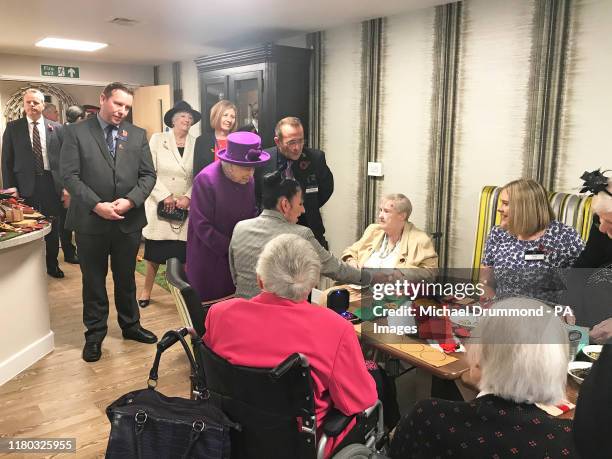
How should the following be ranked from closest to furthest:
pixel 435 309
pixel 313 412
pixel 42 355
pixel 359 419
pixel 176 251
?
pixel 313 412 < pixel 359 419 < pixel 435 309 < pixel 42 355 < pixel 176 251

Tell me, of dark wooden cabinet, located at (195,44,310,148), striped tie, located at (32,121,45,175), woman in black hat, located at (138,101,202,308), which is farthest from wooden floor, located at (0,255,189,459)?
dark wooden cabinet, located at (195,44,310,148)

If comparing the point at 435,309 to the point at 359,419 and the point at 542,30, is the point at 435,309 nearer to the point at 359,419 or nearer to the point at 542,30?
the point at 359,419

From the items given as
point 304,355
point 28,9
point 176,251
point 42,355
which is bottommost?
point 42,355

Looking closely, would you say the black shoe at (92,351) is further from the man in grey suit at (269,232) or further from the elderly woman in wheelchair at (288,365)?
the elderly woman in wheelchair at (288,365)

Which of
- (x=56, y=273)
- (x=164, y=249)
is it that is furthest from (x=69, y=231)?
(x=164, y=249)

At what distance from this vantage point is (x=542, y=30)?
2895 mm

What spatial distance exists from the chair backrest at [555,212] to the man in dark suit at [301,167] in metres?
0.98

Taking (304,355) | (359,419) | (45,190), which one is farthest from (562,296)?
(45,190)

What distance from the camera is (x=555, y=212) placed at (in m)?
2.75

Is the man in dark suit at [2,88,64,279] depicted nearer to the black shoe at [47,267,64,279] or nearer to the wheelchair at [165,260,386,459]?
the black shoe at [47,267,64,279]

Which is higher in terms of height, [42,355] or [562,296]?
[562,296]

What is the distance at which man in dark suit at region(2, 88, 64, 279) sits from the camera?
4699 mm

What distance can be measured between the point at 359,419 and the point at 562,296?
1356 mm

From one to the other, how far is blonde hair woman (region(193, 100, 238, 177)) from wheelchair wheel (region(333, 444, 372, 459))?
2.58 meters
